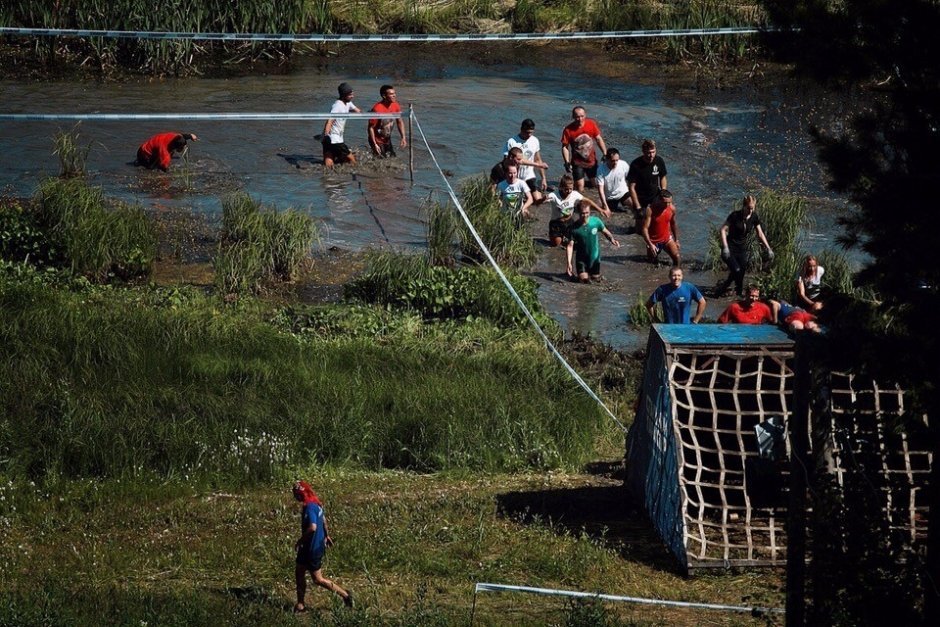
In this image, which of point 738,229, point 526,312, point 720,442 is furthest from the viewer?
point 738,229

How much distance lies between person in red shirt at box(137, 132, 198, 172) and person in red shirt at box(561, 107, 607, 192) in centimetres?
569

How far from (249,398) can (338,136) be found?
8.97 meters

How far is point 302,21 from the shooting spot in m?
29.5

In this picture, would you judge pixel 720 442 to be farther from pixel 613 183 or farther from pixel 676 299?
pixel 613 183

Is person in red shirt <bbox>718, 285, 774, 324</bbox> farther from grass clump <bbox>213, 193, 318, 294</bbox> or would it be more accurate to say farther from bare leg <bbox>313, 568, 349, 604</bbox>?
bare leg <bbox>313, 568, 349, 604</bbox>

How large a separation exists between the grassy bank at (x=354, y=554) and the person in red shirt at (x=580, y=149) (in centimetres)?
939

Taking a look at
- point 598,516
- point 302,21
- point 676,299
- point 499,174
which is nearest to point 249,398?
point 598,516

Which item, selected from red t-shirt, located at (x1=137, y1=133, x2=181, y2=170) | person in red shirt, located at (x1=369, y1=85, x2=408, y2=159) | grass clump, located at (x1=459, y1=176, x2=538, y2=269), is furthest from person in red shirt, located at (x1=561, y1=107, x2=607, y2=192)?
red t-shirt, located at (x1=137, y1=133, x2=181, y2=170)

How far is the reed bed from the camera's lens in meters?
14.4

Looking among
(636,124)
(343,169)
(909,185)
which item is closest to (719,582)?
(909,185)

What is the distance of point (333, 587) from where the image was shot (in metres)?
11.5

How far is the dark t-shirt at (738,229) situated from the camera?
20.0 m

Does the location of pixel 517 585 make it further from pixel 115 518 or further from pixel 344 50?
pixel 344 50

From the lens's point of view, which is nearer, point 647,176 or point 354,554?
point 354,554
